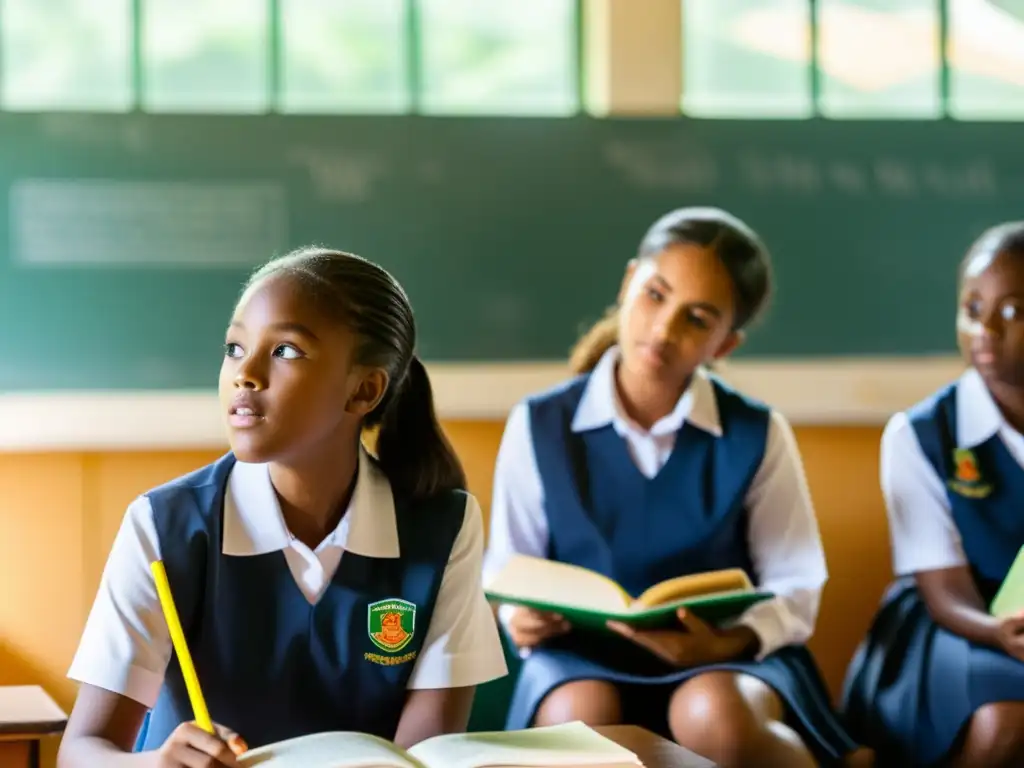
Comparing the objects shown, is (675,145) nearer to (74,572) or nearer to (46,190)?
(46,190)

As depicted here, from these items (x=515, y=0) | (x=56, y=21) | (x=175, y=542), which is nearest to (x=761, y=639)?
(x=175, y=542)

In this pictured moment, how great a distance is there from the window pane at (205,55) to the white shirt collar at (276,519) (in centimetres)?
115

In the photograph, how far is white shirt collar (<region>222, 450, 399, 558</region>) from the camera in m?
1.37

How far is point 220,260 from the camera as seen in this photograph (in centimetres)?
236

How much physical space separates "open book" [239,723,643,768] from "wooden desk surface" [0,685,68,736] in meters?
0.52

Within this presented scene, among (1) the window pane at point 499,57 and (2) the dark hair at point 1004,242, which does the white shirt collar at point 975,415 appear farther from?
(1) the window pane at point 499,57

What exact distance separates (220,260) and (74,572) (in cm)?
60

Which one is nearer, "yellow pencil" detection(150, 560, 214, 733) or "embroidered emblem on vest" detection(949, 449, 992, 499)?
"yellow pencil" detection(150, 560, 214, 733)

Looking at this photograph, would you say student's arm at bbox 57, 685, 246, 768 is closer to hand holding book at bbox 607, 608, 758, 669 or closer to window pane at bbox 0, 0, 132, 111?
hand holding book at bbox 607, 608, 758, 669

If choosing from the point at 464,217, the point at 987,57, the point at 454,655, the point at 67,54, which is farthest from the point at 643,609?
the point at 987,57

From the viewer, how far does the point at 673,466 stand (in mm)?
2051

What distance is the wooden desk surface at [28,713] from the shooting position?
60.6 inches

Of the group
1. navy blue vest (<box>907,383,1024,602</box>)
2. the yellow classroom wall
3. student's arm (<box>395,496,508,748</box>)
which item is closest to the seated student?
navy blue vest (<box>907,383,1024,602</box>)

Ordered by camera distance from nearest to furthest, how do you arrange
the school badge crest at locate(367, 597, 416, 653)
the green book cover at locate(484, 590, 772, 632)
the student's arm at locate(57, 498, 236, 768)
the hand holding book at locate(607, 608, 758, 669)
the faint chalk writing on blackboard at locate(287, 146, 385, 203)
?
the student's arm at locate(57, 498, 236, 768) → the school badge crest at locate(367, 597, 416, 653) → the green book cover at locate(484, 590, 772, 632) → the hand holding book at locate(607, 608, 758, 669) → the faint chalk writing on blackboard at locate(287, 146, 385, 203)
